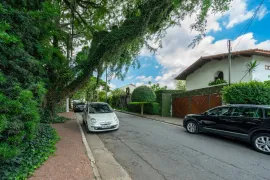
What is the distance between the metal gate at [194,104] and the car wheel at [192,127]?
4363 millimetres

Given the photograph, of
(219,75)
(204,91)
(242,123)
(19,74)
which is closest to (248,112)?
(242,123)

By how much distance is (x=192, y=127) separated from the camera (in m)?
7.78

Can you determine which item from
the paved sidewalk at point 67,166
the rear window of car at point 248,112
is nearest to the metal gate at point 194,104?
the rear window of car at point 248,112

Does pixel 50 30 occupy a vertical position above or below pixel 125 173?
above

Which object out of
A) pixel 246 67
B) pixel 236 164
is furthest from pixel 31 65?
pixel 246 67

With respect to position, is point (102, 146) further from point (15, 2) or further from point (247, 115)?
point (15, 2)

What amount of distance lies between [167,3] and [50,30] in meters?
5.55

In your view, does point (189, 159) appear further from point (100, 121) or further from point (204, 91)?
point (204, 91)

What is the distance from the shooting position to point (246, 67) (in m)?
13.3

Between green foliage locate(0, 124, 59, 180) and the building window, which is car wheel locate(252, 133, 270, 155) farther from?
the building window

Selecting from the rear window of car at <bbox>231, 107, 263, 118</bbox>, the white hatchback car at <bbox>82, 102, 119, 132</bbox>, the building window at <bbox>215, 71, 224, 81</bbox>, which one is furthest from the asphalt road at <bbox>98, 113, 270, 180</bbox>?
the building window at <bbox>215, 71, 224, 81</bbox>

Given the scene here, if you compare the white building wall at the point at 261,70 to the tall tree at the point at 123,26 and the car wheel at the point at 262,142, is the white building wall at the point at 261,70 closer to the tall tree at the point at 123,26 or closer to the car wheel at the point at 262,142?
the tall tree at the point at 123,26

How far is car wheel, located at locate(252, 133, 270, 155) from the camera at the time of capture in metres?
5.11

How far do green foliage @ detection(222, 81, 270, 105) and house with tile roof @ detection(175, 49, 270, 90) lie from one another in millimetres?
4977
